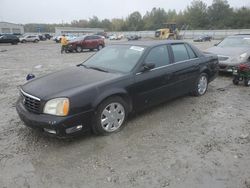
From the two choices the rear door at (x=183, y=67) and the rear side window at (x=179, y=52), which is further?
the rear side window at (x=179, y=52)

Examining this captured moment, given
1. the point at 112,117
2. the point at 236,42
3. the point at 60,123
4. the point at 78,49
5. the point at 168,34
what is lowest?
the point at 78,49

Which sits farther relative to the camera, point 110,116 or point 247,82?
point 247,82

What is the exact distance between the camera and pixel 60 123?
3.87 metres

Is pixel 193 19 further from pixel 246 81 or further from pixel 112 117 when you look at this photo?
pixel 112 117

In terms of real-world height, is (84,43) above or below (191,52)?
below

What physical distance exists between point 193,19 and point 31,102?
100901mm

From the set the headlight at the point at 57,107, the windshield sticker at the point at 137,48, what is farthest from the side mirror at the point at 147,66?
the headlight at the point at 57,107

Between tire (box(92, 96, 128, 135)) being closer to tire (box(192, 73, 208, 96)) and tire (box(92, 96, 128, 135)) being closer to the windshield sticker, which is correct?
the windshield sticker

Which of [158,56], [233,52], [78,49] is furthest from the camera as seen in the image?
[78,49]

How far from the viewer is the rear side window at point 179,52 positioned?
5848 mm

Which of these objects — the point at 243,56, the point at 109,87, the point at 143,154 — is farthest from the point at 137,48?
the point at 243,56

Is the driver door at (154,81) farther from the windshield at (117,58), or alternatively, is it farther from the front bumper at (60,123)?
the front bumper at (60,123)

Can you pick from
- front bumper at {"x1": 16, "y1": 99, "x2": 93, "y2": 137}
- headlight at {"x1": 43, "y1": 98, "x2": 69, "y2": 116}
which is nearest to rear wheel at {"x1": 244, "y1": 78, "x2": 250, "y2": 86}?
front bumper at {"x1": 16, "y1": 99, "x2": 93, "y2": 137}

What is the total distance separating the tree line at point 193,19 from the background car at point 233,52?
230 ft
